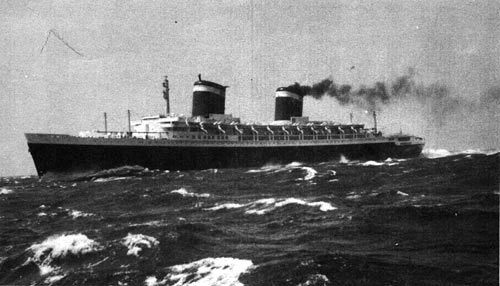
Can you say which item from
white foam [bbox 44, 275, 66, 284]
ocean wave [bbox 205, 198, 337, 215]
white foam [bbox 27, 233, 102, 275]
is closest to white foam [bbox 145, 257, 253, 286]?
white foam [bbox 44, 275, 66, 284]

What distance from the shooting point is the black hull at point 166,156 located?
1428 inches

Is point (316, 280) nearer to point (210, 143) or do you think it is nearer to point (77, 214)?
point (77, 214)

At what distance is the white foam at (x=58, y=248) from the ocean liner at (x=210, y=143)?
25529 mm

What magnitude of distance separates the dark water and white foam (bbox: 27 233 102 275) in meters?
0.03

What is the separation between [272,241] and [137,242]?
12.2 ft

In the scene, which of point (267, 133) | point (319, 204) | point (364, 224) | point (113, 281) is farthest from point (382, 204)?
point (267, 133)

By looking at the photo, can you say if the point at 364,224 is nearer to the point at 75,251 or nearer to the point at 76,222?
the point at 75,251

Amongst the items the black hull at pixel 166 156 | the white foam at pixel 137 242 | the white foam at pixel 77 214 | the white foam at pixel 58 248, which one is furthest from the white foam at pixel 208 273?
the black hull at pixel 166 156

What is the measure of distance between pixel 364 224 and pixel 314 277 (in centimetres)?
432

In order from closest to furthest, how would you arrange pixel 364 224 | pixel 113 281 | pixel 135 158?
pixel 113 281 → pixel 364 224 → pixel 135 158

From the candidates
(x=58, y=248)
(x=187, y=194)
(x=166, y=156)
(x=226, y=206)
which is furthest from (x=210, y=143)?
(x=58, y=248)

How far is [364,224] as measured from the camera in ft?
39.1

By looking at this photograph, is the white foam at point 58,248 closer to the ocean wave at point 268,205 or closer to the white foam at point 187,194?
the ocean wave at point 268,205

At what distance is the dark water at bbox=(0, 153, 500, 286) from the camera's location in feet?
27.5
